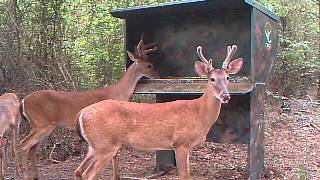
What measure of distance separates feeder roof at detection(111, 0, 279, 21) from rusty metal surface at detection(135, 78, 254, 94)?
1013mm

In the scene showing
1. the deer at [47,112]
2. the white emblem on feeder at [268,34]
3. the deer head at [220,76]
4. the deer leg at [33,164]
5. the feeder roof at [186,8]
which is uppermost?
the feeder roof at [186,8]

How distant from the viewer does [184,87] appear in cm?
641

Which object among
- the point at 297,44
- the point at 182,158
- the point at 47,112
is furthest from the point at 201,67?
the point at 297,44

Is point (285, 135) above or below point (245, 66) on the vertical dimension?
below

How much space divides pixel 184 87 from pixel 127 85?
1251mm

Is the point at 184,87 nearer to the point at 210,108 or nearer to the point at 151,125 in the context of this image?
the point at 210,108

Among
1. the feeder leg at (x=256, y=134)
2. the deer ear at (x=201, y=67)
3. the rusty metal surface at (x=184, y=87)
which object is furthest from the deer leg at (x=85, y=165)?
the feeder leg at (x=256, y=134)

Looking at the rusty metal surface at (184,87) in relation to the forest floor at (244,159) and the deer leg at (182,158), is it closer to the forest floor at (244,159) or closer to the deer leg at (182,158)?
the deer leg at (182,158)

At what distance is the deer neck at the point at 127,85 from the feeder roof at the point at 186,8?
0.82m

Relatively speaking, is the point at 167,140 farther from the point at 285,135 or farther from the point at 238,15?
the point at 285,135

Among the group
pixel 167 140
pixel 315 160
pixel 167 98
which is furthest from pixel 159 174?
pixel 315 160

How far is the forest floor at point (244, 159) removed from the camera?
695cm

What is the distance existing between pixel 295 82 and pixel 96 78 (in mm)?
6235

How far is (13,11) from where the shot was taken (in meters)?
8.98
